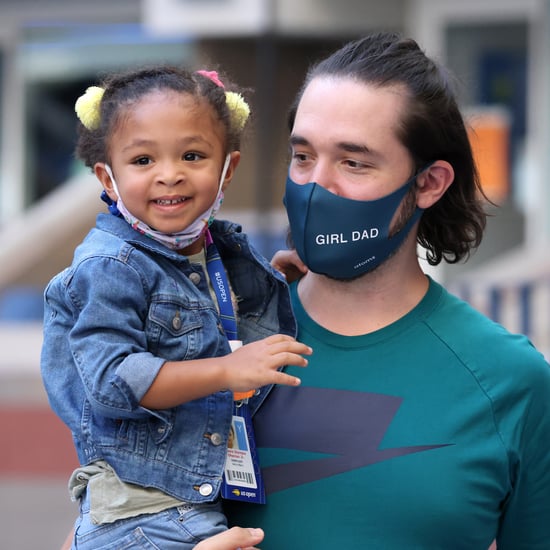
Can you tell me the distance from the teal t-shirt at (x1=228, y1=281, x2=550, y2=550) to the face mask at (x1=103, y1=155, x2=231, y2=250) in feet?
1.26

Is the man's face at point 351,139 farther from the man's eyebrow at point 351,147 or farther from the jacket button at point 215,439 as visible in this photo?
the jacket button at point 215,439

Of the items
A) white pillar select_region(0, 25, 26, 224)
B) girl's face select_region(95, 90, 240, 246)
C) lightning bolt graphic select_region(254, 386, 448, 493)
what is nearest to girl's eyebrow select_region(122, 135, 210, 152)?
girl's face select_region(95, 90, 240, 246)

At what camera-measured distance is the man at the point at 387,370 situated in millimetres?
2361

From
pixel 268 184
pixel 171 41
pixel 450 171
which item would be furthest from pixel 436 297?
pixel 171 41

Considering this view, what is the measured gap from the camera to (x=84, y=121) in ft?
8.43

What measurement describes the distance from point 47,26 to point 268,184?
6.23 meters

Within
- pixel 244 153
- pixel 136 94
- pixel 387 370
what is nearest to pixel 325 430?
pixel 387 370

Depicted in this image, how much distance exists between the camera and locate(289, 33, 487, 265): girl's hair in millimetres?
2588

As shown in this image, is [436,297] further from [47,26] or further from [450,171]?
[47,26]

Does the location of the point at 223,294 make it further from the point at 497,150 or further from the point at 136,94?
the point at 497,150

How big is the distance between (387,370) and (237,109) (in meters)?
0.73

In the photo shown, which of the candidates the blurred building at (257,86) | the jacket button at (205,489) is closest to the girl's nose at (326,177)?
the jacket button at (205,489)

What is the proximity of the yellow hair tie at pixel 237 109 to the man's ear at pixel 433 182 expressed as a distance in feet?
1.48

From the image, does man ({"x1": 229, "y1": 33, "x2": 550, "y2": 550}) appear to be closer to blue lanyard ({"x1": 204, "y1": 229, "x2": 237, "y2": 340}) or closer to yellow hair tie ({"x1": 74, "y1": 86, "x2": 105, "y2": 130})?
blue lanyard ({"x1": 204, "y1": 229, "x2": 237, "y2": 340})
